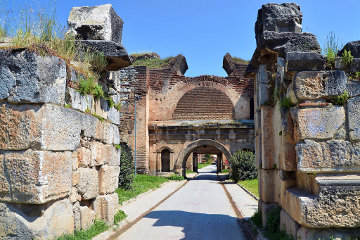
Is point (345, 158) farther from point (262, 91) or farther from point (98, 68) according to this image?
point (98, 68)

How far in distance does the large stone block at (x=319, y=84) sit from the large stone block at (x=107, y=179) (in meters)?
3.57

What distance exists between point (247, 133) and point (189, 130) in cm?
359

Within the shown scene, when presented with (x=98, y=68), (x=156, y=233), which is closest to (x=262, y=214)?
(x=156, y=233)

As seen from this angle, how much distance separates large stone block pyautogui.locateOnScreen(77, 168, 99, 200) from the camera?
5.09m

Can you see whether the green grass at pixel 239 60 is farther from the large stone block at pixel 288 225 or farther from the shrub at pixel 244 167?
the large stone block at pixel 288 225

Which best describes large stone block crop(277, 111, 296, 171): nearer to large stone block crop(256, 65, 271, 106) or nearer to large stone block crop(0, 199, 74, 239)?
large stone block crop(256, 65, 271, 106)

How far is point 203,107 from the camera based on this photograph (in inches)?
869

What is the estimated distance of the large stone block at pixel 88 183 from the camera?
5.09 meters

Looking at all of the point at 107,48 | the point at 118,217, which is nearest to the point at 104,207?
the point at 118,217

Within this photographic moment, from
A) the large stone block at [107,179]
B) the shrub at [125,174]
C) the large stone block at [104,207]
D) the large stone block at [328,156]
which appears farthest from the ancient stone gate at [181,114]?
the large stone block at [328,156]

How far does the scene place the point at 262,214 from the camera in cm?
625

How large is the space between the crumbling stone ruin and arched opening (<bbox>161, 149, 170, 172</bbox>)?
1513 cm

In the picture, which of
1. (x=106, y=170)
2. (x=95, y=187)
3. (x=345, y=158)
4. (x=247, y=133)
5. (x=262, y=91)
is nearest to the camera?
(x=345, y=158)

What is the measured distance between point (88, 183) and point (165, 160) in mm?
16777
